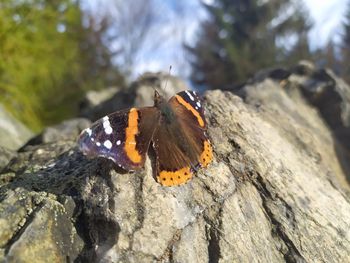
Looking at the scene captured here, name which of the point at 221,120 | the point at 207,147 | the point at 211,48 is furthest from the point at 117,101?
the point at 211,48

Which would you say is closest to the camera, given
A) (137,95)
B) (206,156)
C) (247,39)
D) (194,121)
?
(206,156)

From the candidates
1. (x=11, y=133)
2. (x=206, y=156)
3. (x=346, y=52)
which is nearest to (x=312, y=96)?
(x=206, y=156)

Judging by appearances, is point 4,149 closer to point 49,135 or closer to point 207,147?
point 49,135

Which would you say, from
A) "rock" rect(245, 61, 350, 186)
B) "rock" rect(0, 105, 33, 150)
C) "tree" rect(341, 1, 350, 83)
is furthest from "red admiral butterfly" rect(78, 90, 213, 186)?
"tree" rect(341, 1, 350, 83)

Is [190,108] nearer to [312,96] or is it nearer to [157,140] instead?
[157,140]

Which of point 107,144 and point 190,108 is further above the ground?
point 190,108

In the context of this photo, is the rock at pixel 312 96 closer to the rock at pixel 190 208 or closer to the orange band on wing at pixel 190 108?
the rock at pixel 190 208

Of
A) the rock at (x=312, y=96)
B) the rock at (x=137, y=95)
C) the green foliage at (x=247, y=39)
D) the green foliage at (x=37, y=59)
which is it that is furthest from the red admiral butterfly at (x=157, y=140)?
the green foliage at (x=247, y=39)
